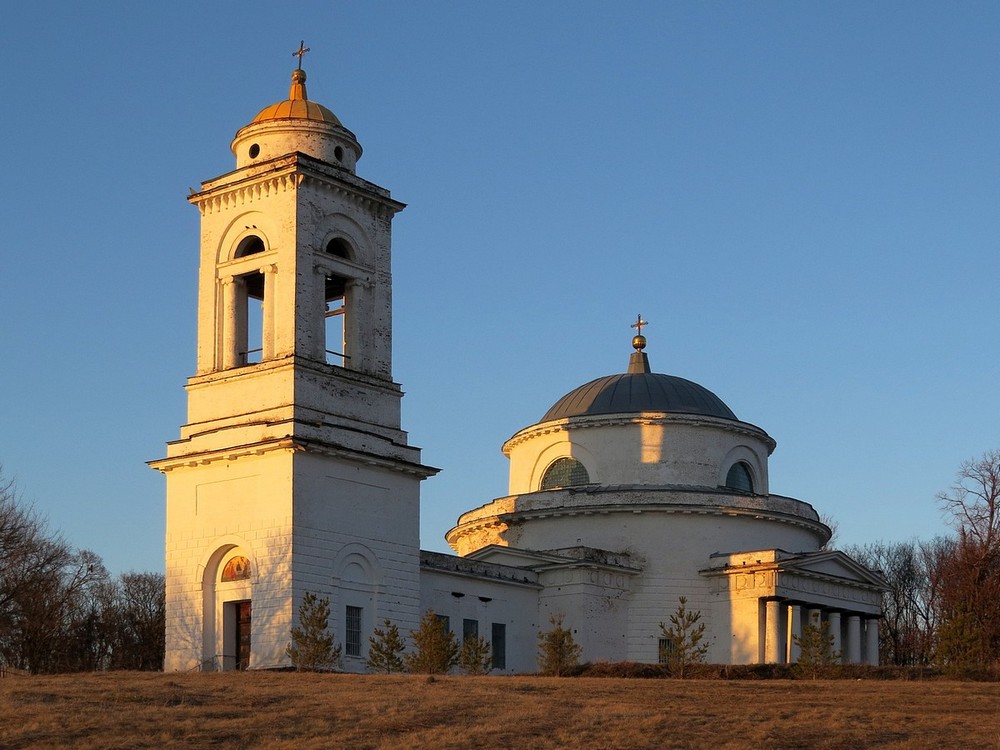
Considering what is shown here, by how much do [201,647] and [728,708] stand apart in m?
15.8

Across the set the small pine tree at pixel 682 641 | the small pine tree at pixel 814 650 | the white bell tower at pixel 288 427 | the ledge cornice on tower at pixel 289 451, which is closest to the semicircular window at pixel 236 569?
the white bell tower at pixel 288 427

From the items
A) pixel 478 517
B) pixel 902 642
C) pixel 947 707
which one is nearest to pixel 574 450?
pixel 478 517

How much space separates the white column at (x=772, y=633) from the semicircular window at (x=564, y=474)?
7697 millimetres

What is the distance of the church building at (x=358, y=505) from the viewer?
41812mm

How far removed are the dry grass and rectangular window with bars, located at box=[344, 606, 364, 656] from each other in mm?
6456

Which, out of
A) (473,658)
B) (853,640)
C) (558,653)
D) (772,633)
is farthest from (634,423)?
(473,658)

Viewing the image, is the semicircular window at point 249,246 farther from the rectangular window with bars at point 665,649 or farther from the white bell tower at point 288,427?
the rectangular window with bars at point 665,649

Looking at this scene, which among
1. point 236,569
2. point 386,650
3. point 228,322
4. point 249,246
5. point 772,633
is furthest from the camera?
point 772,633

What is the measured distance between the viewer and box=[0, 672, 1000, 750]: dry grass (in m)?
26.6

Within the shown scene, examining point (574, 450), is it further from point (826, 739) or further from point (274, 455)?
point (826, 739)

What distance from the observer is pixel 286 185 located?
144 ft

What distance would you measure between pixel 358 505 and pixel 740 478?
61.3ft

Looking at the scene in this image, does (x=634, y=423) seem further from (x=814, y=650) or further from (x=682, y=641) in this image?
(x=682, y=641)

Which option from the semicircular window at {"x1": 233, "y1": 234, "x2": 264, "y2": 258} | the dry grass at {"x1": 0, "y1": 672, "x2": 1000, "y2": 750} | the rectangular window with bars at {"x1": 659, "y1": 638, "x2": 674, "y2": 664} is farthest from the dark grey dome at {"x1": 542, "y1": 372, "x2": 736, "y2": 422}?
the dry grass at {"x1": 0, "y1": 672, "x2": 1000, "y2": 750}
